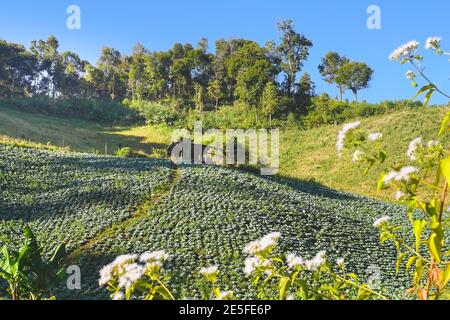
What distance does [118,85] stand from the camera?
317 feet

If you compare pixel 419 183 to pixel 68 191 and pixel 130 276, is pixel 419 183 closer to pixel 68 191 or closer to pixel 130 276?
pixel 130 276

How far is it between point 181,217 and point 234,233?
277 cm

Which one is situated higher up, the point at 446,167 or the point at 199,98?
the point at 199,98

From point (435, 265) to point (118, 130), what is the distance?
67.3 m

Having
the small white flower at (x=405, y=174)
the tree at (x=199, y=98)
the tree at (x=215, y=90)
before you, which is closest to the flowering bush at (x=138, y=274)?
the small white flower at (x=405, y=174)

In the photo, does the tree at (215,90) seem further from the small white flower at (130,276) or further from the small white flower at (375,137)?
the small white flower at (130,276)

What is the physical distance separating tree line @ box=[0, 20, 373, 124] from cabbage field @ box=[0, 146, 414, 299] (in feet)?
130

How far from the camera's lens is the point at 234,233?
696 inches

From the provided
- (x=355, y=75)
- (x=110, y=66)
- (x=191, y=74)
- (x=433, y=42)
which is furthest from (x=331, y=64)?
(x=433, y=42)

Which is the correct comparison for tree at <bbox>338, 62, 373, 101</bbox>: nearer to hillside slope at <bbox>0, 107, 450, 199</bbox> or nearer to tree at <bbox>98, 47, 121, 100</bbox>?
hillside slope at <bbox>0, 107, 450, 199</bbox>

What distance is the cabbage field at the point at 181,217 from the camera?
612 inches

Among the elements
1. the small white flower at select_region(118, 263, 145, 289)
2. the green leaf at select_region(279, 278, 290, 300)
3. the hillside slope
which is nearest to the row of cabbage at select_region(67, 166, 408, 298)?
the small white flower at select_region(118, 263, 145, 289)

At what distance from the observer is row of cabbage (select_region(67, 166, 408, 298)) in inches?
580
